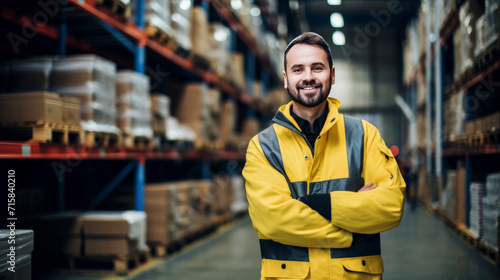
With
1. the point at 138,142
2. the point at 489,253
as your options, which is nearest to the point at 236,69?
the point at 138,142

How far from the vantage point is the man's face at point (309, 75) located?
1.99 metres

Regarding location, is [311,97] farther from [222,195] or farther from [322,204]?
[222,195]

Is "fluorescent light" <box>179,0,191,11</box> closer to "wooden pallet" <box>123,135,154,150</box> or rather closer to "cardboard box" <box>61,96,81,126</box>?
"wooden pallet" <box>123,135,154,150</box>

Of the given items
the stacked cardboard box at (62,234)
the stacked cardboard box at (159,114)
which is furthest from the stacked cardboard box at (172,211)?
the stacked cardboard box at (62,234)

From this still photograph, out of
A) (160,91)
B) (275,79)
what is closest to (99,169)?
(160,91)

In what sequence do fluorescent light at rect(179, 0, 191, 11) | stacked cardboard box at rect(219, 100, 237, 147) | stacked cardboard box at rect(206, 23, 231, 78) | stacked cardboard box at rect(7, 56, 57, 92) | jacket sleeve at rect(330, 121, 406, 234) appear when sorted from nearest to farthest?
jacket sleeve at rect(330, 121, 406, 234) < stacked cardboard box at rect(7, 56, 57, 92) < fluorescent light at rect(179, 0, 191, 11) < stacked cardboard box at rect(206, 23, 231, 78) < stacked cardboard box at rect(219, 100, 237, 147)

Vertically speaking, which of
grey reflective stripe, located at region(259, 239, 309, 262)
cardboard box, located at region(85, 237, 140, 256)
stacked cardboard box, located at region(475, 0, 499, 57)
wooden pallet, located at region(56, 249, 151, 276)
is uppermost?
stacked cardboard box, located at region(475, 0, 499, 57)

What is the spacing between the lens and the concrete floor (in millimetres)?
4781

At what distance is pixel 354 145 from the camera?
6.75 feet

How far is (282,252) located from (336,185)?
363 millimetres

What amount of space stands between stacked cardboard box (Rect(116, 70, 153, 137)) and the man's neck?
3.31 metres

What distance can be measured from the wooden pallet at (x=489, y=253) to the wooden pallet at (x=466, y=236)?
0.20 meters

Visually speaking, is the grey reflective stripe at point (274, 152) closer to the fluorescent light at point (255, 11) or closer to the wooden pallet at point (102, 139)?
the wooden pallet at point (102, 139)

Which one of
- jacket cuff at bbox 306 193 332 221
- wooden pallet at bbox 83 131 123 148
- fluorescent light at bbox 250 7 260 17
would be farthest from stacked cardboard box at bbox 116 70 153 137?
fluorescent light at bbox 250 7 260 17
